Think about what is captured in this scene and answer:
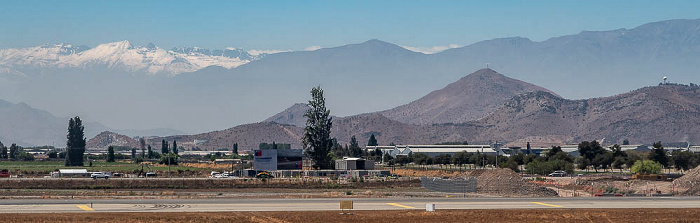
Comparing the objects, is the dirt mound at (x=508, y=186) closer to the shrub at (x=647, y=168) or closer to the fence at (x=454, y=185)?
the fence at (x=454, y=185)

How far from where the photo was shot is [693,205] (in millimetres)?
78438

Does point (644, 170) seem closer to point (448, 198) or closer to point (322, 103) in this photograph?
point (322, 103)

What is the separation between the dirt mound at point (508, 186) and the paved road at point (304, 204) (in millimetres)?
8568

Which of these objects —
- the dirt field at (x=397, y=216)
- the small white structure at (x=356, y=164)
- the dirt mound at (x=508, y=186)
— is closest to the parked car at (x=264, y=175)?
the small white structure at (x=356, y=164)

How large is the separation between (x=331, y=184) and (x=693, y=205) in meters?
49.7

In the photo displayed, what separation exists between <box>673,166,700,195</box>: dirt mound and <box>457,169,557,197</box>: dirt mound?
579 inches

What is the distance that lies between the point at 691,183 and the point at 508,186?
2119cm

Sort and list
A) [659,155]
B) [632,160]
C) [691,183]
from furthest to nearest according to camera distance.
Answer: [632,160]
[659,155]
[691,183]

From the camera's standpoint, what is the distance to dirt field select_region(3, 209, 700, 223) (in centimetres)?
6291

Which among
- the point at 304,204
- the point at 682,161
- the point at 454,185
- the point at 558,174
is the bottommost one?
the point at 304,204

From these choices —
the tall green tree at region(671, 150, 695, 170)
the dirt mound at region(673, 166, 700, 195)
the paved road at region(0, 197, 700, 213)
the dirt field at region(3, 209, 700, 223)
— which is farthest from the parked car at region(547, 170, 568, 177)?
the dirt field at region(3, 209, 700, 223)

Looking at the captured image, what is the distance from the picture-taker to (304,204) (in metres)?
77.8

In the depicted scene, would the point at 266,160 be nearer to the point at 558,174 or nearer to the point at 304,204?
the point at 558,174

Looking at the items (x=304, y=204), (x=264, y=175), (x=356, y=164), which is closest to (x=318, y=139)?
(x=356, y=164)
